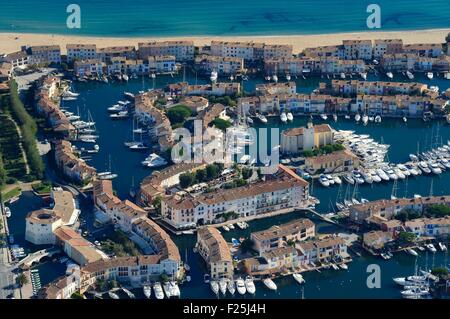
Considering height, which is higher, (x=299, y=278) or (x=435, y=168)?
→ (x=435, y=168)

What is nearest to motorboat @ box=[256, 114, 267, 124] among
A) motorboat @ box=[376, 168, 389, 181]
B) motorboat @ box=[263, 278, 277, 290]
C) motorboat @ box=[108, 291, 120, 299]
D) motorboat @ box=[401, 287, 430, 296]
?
motorboat @ box=[376, 168, 389, 181]

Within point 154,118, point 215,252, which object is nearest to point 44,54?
point 154,118

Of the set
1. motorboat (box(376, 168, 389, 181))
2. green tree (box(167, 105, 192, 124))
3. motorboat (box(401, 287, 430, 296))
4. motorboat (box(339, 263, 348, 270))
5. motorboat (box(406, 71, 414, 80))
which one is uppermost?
motorboat (box(406, 71, 414, 80))

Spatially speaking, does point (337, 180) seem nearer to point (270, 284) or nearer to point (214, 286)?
point (270, 284)

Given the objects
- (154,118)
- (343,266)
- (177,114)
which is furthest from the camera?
(177,114)
